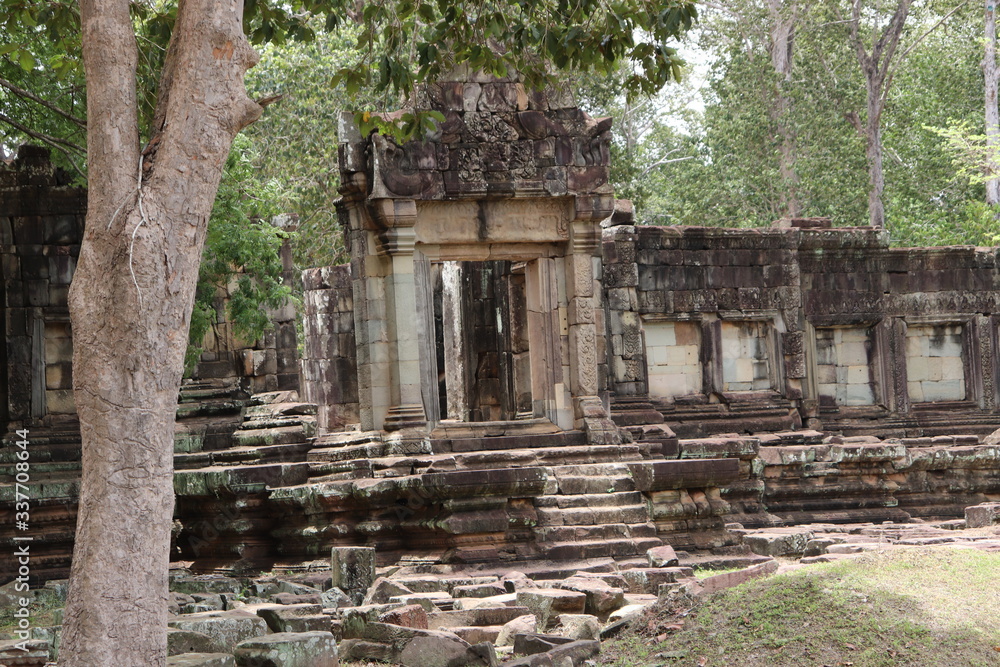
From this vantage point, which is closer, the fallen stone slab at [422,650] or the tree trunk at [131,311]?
the tree trunk at [131,311]

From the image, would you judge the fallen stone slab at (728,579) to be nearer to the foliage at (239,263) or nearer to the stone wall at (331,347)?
the stone wall at (331,347)

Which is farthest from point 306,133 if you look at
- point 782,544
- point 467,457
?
point 782,544

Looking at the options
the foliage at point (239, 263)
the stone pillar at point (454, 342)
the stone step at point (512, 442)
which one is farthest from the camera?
the stone pillar at point (454, 342)

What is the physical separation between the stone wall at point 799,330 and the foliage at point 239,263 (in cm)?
483

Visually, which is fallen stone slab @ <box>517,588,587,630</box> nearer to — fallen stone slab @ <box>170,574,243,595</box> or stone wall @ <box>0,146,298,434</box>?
fallen stone slab @ <box>170,574,243,595</box>

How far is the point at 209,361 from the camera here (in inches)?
765

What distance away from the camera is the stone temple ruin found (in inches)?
480

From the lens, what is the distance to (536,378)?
1366 centimetres

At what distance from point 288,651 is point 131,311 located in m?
2.06

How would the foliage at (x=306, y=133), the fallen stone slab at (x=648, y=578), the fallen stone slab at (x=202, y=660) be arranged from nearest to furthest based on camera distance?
the fallen stone slab at (x=202, y=660) < the fallen stone slab at (x=648, y=578) < the foliage at (x=306, y=133)

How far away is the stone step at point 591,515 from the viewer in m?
11.7

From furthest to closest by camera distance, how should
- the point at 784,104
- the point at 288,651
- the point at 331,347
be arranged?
the point at 784,104, the point at 331,347, the point at 288,651

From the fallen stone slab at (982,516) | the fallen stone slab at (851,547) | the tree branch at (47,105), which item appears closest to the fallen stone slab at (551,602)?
the fallen stone slab at (851,547)

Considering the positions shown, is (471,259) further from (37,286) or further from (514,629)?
(514,629)
